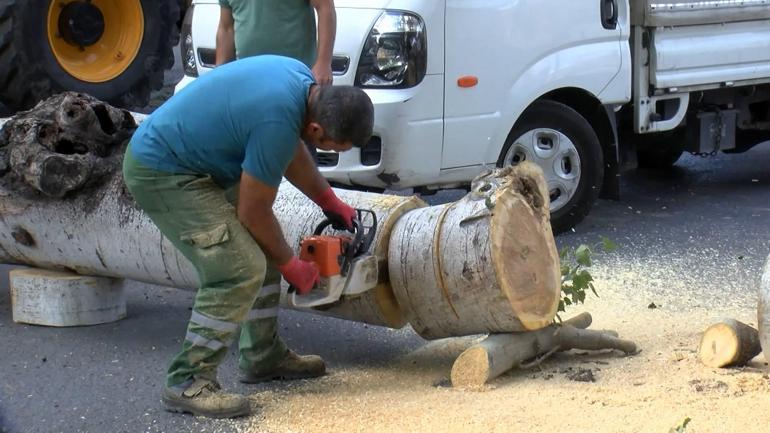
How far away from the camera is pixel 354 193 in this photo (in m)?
5.34

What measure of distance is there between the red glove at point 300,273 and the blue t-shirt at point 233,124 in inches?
16.1

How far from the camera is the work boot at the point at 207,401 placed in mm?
4516

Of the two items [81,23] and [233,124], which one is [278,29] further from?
[81,23]

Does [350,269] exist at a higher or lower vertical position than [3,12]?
lower

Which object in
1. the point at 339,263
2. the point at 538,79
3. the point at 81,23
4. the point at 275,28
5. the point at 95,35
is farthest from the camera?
the point at 95,35

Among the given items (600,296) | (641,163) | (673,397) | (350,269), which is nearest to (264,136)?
(350,269)

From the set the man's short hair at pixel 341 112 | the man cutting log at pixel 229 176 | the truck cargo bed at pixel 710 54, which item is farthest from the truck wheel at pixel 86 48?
the man's short hair at pixel 341 112

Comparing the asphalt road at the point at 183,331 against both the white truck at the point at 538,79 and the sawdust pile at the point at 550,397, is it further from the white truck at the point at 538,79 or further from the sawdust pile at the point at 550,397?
the white truck at the point at 538,79

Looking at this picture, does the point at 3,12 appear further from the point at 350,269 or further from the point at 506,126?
the point at 350,269

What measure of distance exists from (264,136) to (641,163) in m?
6.17

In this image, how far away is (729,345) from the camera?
473 centimetres

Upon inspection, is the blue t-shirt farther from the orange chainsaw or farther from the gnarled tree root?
the gnarled tree root

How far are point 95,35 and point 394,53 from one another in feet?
12.8

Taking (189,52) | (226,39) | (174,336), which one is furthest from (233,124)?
(189,52)
